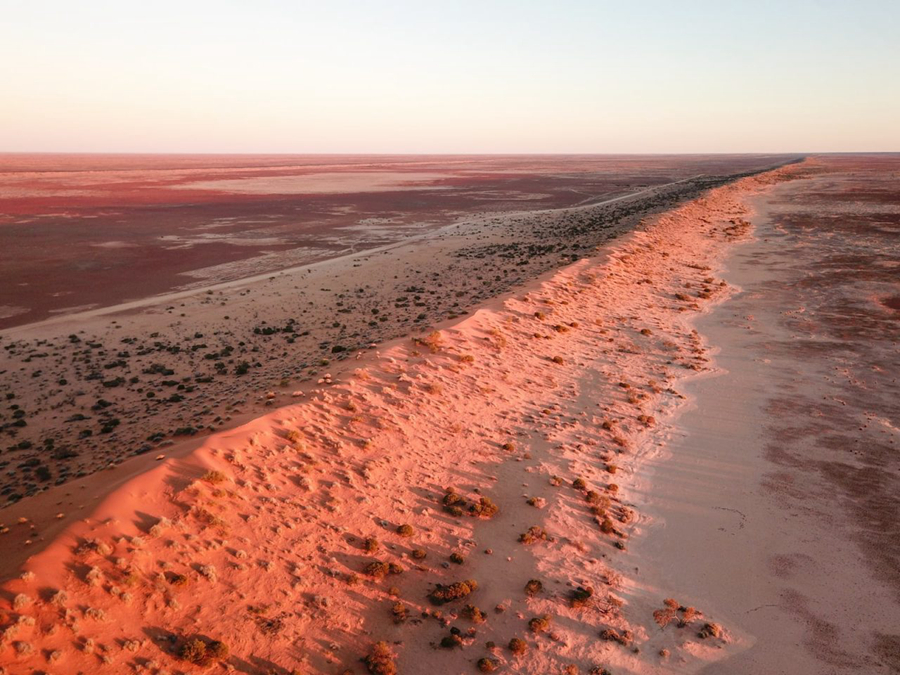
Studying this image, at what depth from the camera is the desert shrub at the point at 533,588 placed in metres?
8.91

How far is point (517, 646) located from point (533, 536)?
2428 millimetres

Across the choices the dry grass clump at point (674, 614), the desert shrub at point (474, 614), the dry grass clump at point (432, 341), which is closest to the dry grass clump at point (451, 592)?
the desert shrub at point (474, 614)

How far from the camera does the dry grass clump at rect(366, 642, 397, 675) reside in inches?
291

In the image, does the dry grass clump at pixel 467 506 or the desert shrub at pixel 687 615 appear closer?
the desert shrub at pixel 687 615

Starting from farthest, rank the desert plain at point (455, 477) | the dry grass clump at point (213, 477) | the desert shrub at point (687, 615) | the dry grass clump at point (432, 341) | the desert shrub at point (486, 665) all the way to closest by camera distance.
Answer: the dry grass clump at point (432, 341) < the dry grass clump at point (213, 477) < the desert shrub at point (687, 615) < the desert plain at point (455, 477) < the desert shrub at point (486, 665)

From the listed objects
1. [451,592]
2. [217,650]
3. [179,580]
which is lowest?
[451,592]

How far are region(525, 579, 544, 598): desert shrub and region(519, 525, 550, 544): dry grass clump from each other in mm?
1000

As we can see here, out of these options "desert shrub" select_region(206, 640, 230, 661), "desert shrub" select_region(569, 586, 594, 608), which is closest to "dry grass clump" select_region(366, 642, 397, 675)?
"desert shrub" select_region(206, 640, 230, 661)

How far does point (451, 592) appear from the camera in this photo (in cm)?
863

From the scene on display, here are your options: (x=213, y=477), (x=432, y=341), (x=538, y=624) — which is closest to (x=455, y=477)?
(x=538, y=624)

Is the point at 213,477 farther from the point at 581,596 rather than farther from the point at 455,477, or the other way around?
the point at 581,596

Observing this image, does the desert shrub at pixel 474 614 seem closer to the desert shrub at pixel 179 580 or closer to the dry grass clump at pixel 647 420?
the desert shrub at pixel 179 580

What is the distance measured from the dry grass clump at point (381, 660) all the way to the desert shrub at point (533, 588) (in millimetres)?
2421

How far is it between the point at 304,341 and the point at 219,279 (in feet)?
45.2
